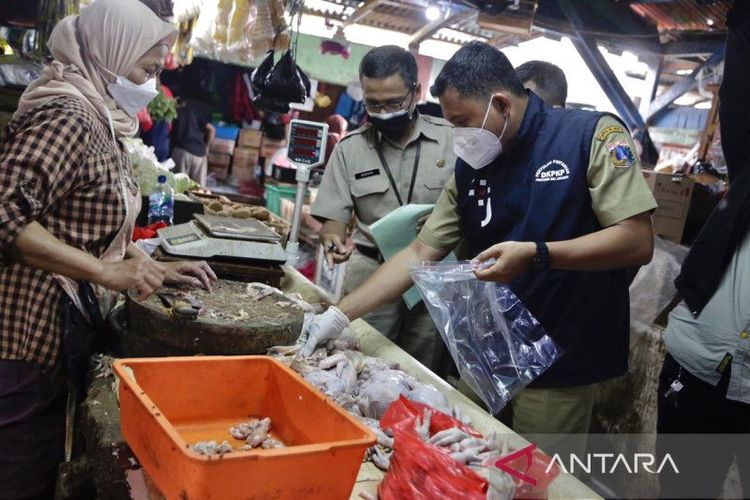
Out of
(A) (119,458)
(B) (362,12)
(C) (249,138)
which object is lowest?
(C) (249,138)

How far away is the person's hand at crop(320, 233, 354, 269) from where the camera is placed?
2.96 meters

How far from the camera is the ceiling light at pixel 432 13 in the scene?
23.4 feet

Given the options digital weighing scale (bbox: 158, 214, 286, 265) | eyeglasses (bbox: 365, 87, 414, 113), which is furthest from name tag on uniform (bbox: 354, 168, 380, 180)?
digital weighing scale (bbox: 158, 214, 286, 265)

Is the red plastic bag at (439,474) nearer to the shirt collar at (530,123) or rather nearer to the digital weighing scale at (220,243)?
the shirt collar at (530,123)

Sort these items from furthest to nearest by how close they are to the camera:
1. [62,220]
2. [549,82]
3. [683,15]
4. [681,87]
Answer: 1. [681,87]
2. [683,15]
3. [549,82]
4. [62,220]

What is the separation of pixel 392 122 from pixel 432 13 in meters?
5.10

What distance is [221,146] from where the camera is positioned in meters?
10.1

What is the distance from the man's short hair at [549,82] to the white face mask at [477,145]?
111cm

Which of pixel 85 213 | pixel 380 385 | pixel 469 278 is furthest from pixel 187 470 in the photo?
pixel 469 278

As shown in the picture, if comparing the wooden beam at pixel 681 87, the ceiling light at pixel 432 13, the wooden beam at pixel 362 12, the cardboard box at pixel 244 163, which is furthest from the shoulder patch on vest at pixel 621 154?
the cardboard box at pixel 244 163

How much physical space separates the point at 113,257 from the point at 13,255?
0.37m

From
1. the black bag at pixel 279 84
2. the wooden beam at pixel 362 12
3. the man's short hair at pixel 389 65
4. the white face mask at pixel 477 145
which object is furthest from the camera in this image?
the wooden beam at pixel 362 12

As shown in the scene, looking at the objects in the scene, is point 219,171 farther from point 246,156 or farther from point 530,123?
point 530,123

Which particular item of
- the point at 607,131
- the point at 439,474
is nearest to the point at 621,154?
the point at 607,131
